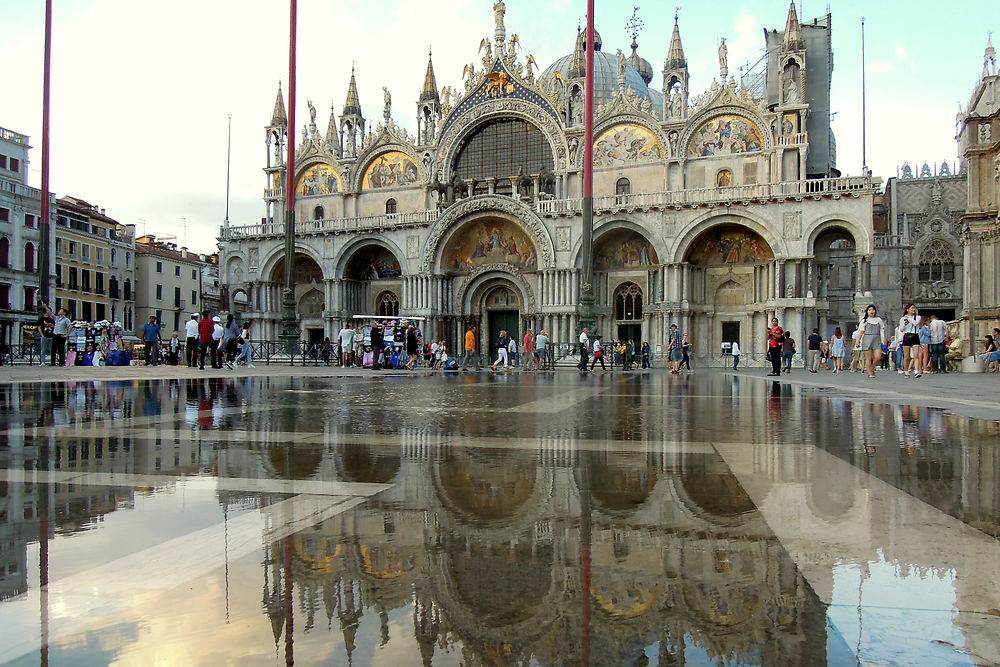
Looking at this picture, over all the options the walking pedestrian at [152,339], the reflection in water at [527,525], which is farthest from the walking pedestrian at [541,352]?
the reflection in water at [527,525]

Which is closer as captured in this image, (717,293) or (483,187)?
(717,293)

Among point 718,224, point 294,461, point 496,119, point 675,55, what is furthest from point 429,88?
point 294,461

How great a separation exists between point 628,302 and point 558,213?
5027 mm

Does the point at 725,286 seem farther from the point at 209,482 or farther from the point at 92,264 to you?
the point at 92,264

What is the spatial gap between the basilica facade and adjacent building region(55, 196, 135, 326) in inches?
570

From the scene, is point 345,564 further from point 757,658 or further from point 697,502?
point 697,502

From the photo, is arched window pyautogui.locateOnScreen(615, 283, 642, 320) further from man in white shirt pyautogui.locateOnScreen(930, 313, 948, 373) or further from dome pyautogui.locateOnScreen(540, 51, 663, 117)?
man in white shirt pyautogui.locateOnScreen(930, 313, 948, 373)

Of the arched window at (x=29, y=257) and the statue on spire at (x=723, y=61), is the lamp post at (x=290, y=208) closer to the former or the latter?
the statue on spire at (x=723, y=61)

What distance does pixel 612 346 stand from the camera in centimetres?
2881

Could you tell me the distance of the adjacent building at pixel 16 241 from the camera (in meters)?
42.3

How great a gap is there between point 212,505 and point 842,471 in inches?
114

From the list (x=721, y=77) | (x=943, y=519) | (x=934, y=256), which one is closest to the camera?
(x=943, y=519)

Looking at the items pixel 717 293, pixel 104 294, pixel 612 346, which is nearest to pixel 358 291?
pixel 612 346

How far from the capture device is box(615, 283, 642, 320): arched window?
3372cm
